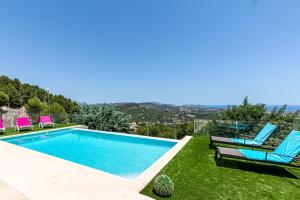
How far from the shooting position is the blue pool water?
250 inches

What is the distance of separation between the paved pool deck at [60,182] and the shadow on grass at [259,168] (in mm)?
2042

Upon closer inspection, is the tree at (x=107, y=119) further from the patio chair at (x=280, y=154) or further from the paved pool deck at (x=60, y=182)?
the patio chair at (x=280, y=154)

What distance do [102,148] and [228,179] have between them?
6262mm

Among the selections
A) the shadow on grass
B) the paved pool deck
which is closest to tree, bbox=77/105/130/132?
the paved pool deck

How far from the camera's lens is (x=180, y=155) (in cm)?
588

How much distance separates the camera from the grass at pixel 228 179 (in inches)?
138

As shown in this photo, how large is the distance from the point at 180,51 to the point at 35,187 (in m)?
16.0

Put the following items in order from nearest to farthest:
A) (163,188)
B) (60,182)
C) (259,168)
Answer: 1. (163,188)
2. (60,182)
3. (259,168)

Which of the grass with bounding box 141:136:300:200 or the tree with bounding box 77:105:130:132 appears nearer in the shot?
the grass with bounding box 141:136:300:200

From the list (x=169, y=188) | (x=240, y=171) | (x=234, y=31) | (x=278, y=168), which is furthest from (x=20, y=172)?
(x=234, y=31)

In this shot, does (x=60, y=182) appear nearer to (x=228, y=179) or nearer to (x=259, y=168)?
(x=228, y=179)

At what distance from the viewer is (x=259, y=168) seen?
16.5ft

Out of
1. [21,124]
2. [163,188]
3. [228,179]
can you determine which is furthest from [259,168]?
[21,124]

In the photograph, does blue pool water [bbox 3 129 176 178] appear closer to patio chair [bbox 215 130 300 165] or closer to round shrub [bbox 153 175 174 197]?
round shrub [bbox 153 175 174 197]
